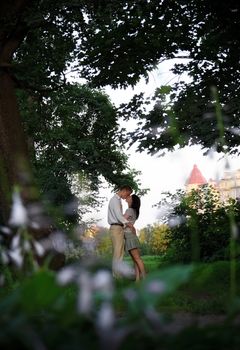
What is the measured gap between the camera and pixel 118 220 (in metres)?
10.9

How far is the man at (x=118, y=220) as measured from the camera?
10727 mm

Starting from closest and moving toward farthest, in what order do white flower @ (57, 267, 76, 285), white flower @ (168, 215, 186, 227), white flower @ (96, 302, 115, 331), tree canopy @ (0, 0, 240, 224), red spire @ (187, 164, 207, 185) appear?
1. white flower @ (96, 302, 115, 331)
2. white flower @ (57, 267, 76, 285)
3. red spire @ (187, 164, 207, 185)
4. tree canopy @ (0, 0, 240, 224)
5. white flower @ (168, 215, 186, 227)

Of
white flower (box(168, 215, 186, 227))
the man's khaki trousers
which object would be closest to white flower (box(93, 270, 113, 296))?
the man's khaki trousers

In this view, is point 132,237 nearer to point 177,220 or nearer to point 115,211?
point 115,211

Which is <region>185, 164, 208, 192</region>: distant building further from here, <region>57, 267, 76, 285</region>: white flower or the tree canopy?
the tree canopy

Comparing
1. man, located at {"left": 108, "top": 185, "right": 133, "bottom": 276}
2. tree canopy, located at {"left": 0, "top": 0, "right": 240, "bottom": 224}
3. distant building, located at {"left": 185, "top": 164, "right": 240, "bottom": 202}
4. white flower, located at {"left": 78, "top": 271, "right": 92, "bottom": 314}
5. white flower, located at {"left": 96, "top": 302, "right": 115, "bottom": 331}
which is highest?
tree canopy, located at {"left": 0, "top": 0, "right": 240, "bottom": 224}

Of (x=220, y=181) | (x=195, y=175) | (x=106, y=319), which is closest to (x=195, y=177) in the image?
(x=195, y=175)

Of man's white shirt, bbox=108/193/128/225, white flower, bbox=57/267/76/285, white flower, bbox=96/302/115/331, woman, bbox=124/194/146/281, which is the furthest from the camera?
woman, bbox=124/194/146/281

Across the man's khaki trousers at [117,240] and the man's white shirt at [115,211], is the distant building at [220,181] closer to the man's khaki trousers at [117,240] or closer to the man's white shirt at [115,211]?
the man's white shirt at [115,211]

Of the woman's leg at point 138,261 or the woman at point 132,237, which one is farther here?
the woman at point 132,237

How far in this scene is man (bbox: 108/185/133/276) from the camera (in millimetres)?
10727

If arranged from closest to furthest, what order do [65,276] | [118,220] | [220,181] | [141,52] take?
[65,276] < [220,181] < [118,220] < [141,52]

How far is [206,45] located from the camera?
13.4 metres

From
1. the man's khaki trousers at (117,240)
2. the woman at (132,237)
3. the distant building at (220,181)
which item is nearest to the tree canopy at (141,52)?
the woman at (132,237)
